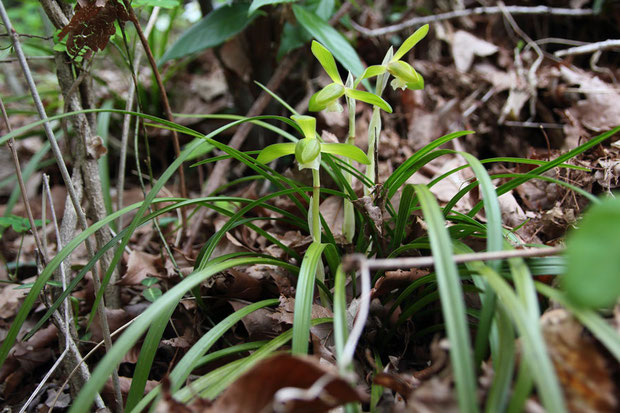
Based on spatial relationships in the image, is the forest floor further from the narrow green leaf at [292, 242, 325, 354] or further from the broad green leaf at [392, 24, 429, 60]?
the broad green leaf at [392, 24, 429, 60]

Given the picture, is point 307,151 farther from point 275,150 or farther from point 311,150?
point 275,150

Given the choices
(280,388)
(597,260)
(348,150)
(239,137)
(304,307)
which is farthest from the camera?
(239,137)

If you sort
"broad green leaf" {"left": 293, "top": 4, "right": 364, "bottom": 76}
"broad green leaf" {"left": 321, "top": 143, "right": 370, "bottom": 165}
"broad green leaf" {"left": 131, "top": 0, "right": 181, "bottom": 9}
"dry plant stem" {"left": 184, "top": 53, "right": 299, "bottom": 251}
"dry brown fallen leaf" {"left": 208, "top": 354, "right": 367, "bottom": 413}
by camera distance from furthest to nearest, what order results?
"dry plant stem" {"left": 184, "top": 53, "right": 299, "bottom": 251}
"broad green leaf" {"left": 293, "top": 4, "right": 364, "bottom": 76}
"broad green leaf" {"left": 131, "top": 0, "right": 181, "bottom": 9}
"broad green leaf" {"left": 321, "top": 143, "right": 370, "bottom": 165}
"dry brown fallen leaf" {"left": 208, "top": 354, "right": 367, "bottom": 413}

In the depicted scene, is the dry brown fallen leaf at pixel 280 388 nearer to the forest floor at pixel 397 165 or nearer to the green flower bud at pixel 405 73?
the forest floor at pixel 397 165

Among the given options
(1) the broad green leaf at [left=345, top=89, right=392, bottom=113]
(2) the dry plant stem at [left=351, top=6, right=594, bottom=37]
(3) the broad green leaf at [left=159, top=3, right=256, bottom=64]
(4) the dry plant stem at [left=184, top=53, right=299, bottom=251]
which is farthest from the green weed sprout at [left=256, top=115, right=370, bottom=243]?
(2) the dry plant stem at [left=351, top=6, right=594, bottom=37]

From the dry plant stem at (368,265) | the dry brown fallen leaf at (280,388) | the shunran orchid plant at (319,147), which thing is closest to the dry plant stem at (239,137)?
the shunran orchid plant at (319,147)

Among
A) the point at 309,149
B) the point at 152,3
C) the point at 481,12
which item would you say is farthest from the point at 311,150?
the point at 481,12
